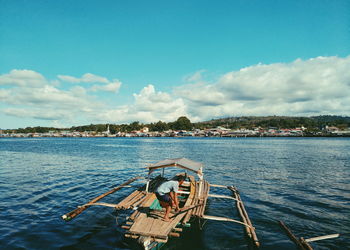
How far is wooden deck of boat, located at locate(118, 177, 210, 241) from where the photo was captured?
9.54 meters

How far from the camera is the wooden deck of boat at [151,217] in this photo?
9.54 metres

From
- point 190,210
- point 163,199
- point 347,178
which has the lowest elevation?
point 347,178

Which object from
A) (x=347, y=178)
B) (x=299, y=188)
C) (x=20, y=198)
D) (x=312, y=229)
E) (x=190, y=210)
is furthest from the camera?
(x=347, y=178)

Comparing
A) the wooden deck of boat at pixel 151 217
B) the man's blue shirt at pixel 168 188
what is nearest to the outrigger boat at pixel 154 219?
the wooden deck of boat at pixel 151 217

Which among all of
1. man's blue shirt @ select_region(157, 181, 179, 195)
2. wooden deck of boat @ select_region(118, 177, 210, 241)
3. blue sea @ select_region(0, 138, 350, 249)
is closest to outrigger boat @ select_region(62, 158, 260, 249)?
wooden deck of boat @ select_region(118, 177, 210, 241)

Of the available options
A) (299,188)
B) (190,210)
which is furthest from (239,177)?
(190,210)

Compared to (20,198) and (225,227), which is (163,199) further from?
(20,198)

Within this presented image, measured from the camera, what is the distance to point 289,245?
461 inches

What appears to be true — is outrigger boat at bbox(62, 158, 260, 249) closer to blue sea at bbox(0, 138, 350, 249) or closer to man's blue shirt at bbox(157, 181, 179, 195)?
blue sea at bbox(0, 138, 350, 249)

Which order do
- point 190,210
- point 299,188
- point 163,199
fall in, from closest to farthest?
point 163,199 < point 190,210 < point 299,188

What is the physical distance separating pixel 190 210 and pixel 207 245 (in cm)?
203

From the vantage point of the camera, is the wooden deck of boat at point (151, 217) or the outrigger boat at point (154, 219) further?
the wooden deck of boat at point (151, 217)

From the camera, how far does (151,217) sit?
1117 centimetres

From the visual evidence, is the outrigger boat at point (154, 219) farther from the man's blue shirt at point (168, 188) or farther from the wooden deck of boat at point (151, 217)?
the man's blue shirt at point (168, 188)
